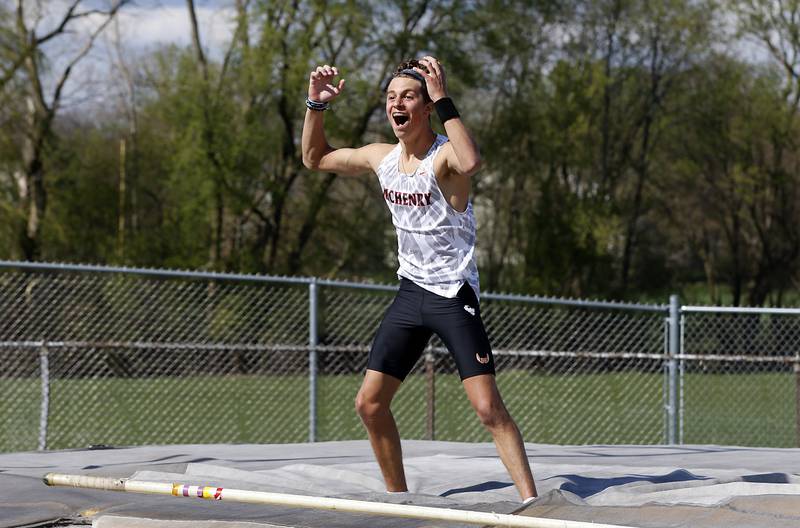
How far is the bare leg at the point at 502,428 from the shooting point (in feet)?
15.8

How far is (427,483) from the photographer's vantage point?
5.91 meters

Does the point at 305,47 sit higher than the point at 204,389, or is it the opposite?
the point at 305,47

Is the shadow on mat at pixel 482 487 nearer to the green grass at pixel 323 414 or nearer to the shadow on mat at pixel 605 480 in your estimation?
the shadow on mat at pixel 605 480

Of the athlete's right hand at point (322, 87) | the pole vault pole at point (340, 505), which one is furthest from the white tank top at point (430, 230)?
the pole vault pole at point (340, 505)

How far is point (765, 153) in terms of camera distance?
29.6 meters

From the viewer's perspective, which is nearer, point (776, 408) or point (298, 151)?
point (776, 408)

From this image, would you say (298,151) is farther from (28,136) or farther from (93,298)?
(93,298)

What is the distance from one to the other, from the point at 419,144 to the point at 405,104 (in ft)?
0.61

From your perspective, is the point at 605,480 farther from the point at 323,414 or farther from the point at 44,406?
the point at 323,414

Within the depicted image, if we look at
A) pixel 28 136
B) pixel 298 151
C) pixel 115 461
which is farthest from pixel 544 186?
pixel 115 461

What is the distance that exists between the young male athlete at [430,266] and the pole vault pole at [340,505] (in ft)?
2.55

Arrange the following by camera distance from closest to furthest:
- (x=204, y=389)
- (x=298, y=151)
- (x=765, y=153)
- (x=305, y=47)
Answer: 1. (x=204, y=389)
2. (x=305, y=47)
3. (x=298, y=151)
4. (x=765, y=153)

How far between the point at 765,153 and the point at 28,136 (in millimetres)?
18168

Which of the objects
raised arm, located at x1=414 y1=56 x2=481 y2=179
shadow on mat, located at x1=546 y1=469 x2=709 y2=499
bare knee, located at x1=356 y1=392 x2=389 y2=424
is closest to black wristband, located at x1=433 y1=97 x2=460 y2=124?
raised arm, located at x1=414 y1=56 x2=481 y2=179
